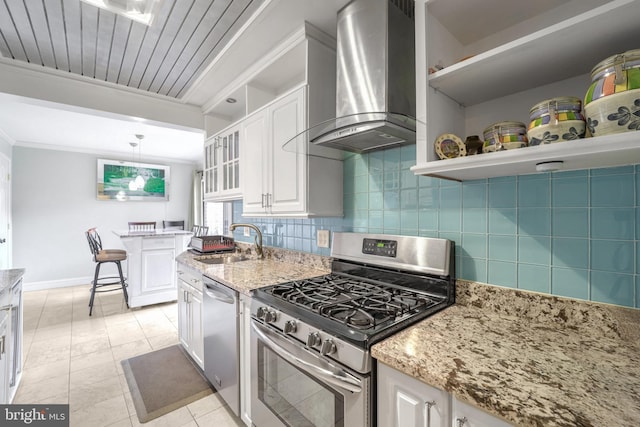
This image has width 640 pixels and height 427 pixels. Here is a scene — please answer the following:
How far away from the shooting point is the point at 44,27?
1.73 m

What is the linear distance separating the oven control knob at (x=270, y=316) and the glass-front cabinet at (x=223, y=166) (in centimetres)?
132

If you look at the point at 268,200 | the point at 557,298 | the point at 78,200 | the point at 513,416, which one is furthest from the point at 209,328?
the point at 78,200

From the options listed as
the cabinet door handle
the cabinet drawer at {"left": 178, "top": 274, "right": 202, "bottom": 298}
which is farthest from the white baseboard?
the cabinet door handle

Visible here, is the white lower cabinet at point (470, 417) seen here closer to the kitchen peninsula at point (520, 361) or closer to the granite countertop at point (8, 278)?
the kitchen peninsula at point (520, 361)

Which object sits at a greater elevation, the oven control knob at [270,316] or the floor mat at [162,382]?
the oven control knob at [270,316]

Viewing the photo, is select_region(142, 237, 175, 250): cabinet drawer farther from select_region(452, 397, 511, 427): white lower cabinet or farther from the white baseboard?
select_region(452, 397, 511, 427): white lower cabinet

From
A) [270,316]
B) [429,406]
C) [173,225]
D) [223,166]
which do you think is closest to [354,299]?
[270,316]

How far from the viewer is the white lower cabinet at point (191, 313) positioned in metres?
2.07

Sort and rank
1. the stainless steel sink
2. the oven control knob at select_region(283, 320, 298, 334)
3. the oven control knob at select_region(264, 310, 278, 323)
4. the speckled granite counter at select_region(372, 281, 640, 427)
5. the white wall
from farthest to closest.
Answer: the white wall, the stainless steel sink, the oven control knob at select_region(264, 310, 278, 323), the oven control knob at select_region(283, 320, 298, 334), the speckled granite counter at select_region(372, 281, 640, 427)

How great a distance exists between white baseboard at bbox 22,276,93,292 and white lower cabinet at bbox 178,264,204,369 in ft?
13.6

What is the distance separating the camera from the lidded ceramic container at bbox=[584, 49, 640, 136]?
2.21 ft

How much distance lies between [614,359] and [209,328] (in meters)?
1.96

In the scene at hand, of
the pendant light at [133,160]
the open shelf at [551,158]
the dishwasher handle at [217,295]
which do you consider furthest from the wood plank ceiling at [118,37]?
the pendant light at [133,160]

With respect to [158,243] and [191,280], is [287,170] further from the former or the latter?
[158,243]
